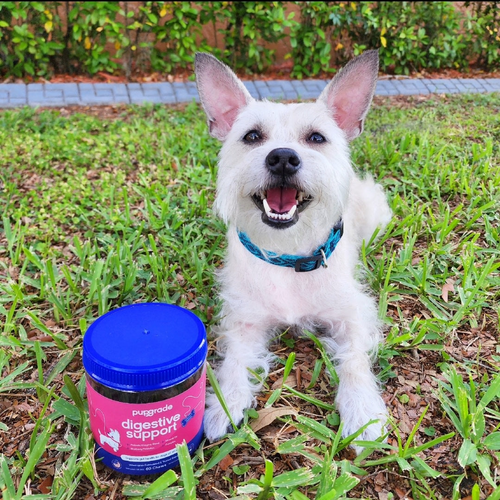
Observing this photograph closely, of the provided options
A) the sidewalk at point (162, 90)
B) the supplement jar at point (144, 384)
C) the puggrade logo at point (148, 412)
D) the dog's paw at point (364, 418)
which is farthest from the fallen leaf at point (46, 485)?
the sidewalk at point (162, 90)

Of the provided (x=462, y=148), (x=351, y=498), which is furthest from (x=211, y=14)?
(x=351, y=498)

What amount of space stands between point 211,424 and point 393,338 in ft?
3.96

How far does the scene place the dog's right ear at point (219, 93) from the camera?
311 cm

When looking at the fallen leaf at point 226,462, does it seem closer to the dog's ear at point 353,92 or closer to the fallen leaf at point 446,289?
the fallen leaf at point 446,289

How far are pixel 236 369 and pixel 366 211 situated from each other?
1.95m

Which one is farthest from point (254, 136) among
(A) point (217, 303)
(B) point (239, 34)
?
(B) point (239, 34)

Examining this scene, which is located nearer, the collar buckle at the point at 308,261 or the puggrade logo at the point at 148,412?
the puggrade logo at the point at 148,412

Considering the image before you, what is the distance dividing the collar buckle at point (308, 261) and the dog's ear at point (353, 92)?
0.88 metres

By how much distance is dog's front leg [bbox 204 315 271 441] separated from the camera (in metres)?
2.55

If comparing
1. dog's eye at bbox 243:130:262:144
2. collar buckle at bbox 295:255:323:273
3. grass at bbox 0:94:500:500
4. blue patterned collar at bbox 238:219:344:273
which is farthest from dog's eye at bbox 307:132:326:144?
grass at bbox 0:94:500:500

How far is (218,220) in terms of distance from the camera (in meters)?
4.41

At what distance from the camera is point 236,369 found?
9.38 ft

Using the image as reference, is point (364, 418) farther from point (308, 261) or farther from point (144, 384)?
point (144, 384)

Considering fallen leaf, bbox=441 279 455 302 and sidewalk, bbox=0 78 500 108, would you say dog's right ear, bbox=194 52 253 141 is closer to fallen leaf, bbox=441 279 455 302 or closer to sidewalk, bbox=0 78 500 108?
fallen leaf, bbox=441 279 455 302
